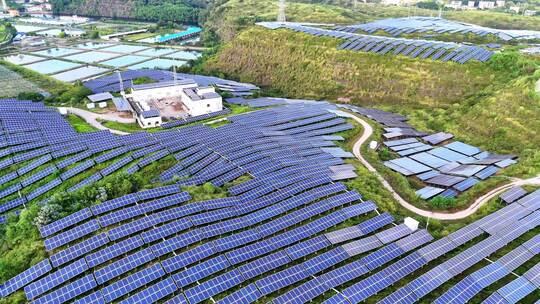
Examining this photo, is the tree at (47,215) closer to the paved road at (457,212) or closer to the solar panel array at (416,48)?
the paved road at (457,212)

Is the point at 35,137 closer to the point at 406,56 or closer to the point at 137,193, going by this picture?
the point at 137,193

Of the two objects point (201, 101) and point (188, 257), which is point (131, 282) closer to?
point (188, 257)

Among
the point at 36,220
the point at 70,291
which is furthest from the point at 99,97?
the point at 70,291

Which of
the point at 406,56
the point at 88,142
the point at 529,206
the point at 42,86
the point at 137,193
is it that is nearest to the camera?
the point at 137,193

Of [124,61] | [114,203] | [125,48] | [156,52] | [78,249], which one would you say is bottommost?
[78,249]

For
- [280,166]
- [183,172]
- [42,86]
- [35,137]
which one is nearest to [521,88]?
[280,166]

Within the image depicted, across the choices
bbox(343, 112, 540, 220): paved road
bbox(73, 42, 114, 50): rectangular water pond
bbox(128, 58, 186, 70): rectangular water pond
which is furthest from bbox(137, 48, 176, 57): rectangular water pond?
bbox(343, 112, 540, 220): paved road
